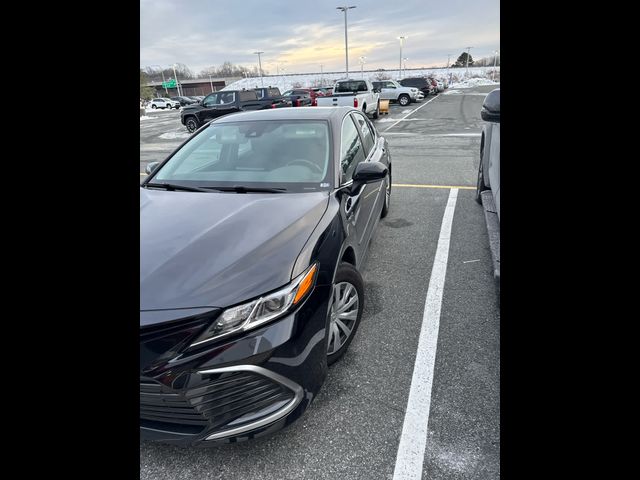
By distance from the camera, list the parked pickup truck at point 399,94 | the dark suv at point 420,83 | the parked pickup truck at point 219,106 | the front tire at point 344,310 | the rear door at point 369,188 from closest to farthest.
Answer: the front tire at point 344,310, the rear door at point 369,188, the parked pickup truck at point 219,106, the parked pickup truck at point 399,94, the dark suv at point 420,83

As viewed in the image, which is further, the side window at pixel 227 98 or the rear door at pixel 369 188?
the side window at pixel 227 98

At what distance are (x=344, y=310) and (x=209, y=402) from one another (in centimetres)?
110

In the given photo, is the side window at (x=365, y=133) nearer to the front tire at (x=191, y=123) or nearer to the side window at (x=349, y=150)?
the side window at (x=349, y=150)

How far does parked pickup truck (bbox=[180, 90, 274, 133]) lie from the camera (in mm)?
16859

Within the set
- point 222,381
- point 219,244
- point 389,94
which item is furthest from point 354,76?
point 222,381

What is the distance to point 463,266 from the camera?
3697 mm

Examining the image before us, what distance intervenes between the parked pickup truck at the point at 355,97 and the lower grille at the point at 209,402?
1525 centimetres

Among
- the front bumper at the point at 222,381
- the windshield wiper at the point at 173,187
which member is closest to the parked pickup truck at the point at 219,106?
the windshield wiper at the point at 173,187

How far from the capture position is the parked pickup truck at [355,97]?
52.9 ft
